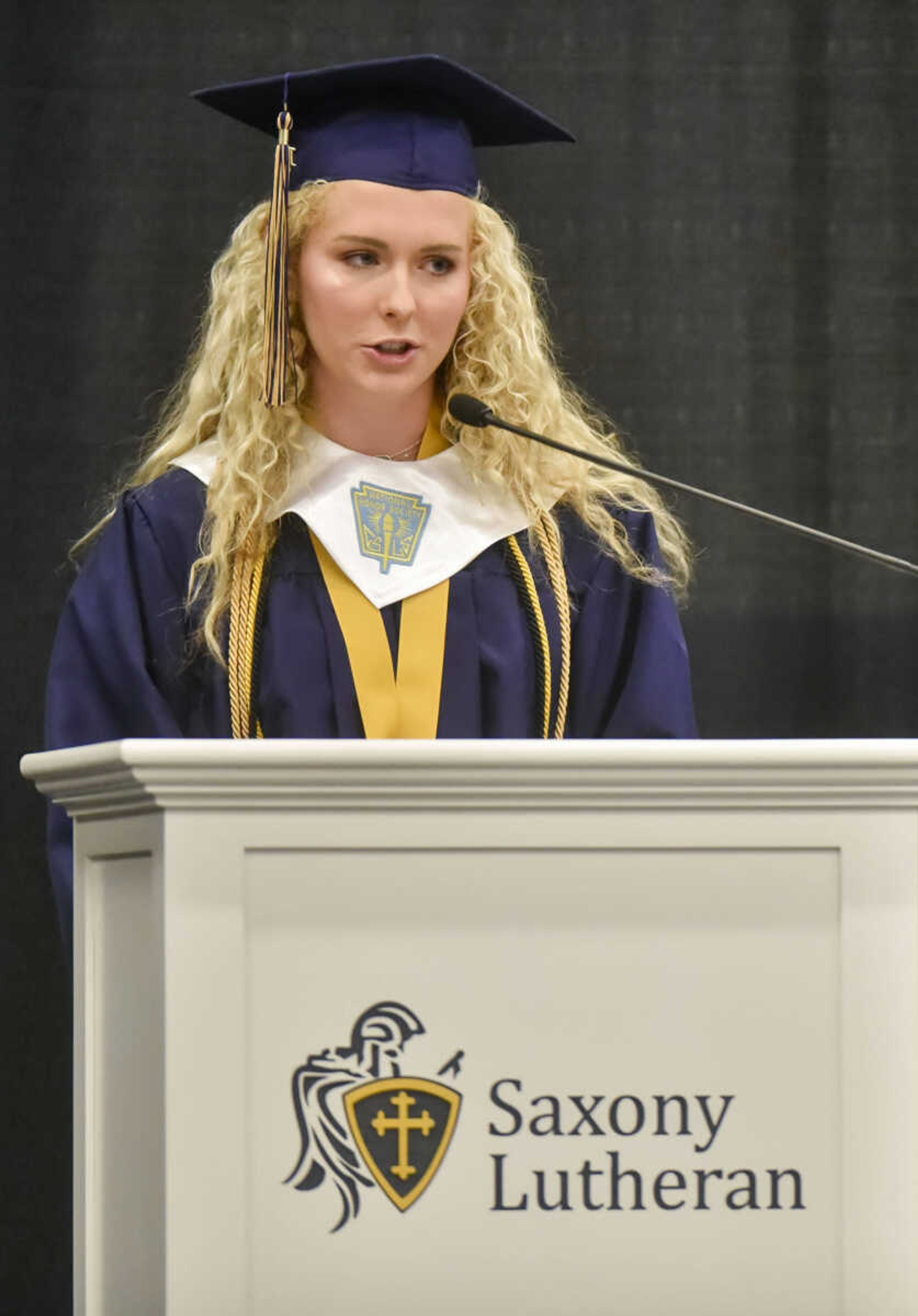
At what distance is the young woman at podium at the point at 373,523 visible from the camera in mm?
2186

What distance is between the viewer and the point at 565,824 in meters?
1.45

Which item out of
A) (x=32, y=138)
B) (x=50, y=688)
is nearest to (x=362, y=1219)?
(x=50, y=688)

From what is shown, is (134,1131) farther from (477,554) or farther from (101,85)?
(101,85)

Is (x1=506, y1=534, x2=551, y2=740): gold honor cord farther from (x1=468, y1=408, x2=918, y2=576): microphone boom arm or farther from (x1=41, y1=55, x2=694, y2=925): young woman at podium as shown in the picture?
(x1=468, y1=408, x2=918, y2=576): microphone boom arm

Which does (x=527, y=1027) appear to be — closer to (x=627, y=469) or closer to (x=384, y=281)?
(x=627, y=469)

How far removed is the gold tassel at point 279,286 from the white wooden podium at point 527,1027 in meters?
0.83

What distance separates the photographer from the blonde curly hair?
7.36ft

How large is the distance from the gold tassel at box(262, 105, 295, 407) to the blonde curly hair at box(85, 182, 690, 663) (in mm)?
39

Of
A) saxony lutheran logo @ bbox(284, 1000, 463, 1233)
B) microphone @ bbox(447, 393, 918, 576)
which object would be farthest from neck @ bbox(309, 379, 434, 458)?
saxony lutheran logo @ bbox(284, 1000, 463, 1233)

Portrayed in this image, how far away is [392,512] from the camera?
89.4 inches

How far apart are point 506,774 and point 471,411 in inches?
23.3

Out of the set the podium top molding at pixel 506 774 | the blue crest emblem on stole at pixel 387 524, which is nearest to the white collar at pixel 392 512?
the blue crest emblem on stole at pixel 387 524

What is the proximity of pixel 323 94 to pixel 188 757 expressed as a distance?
3.53 ft

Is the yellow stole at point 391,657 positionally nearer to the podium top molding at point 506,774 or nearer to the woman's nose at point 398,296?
the woman's nose at point 398,296
